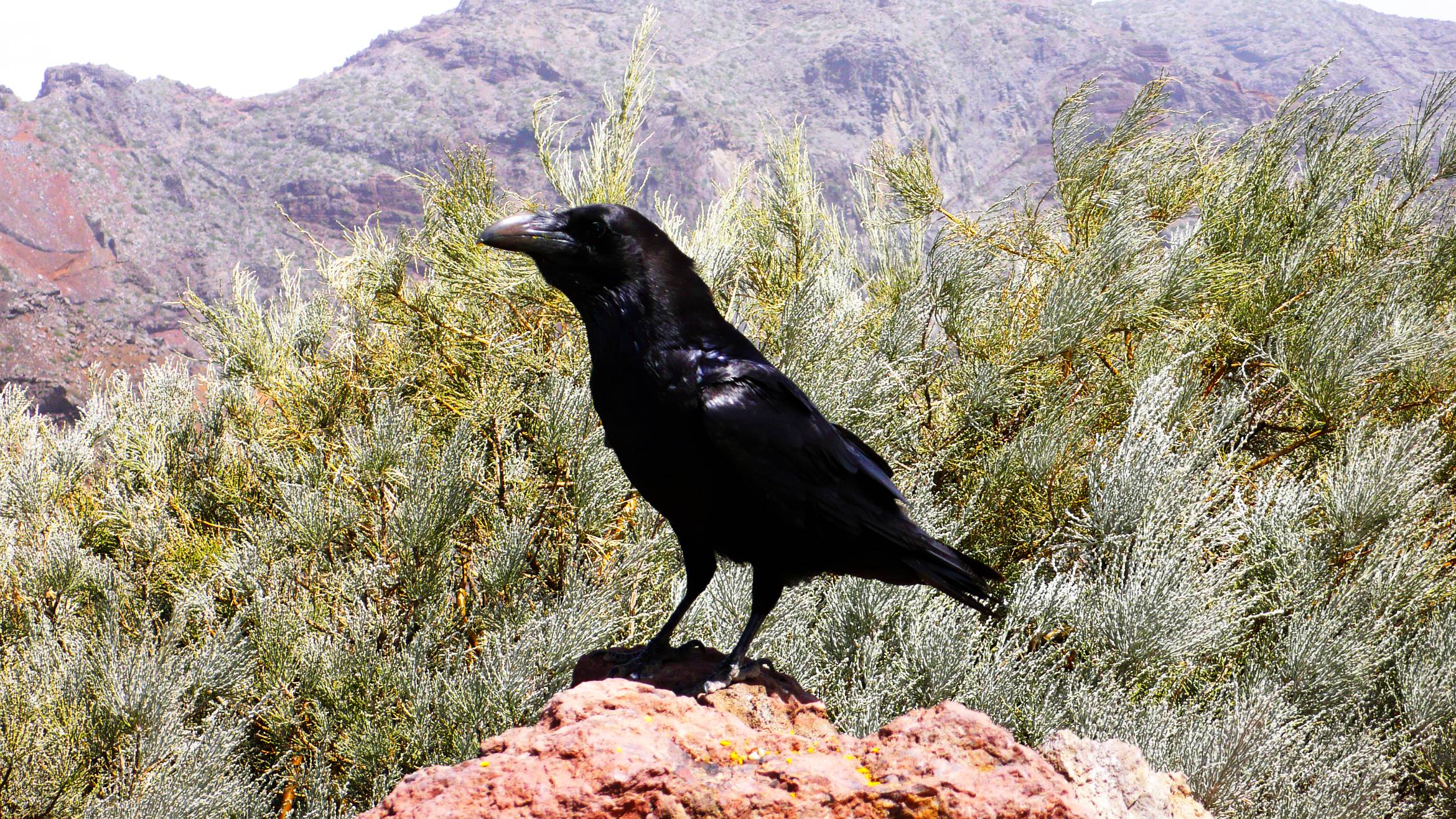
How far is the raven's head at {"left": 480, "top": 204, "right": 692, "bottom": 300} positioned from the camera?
222 centimetres

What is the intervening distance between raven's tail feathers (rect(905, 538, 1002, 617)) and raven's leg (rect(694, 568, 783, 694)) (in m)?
0.34

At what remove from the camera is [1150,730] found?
2576 millimetres

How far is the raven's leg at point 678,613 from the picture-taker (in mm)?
2229

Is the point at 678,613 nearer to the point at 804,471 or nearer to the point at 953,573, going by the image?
the point at 804,471

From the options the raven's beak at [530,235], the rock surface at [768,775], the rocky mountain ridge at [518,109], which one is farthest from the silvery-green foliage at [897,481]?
the rocky mountain ridge at [518,109]

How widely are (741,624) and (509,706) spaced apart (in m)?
0.81

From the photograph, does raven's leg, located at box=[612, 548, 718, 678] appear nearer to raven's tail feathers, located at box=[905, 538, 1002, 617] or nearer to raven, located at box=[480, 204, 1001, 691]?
raven, located at box=[480, 204, 1001, 691]

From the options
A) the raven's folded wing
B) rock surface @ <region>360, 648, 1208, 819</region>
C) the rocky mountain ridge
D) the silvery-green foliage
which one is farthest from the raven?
the rocky mountain ridge

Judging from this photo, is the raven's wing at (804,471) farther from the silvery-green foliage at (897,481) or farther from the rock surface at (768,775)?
the silvery-green foliage at (897,481)

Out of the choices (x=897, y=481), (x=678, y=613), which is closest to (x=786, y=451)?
(x=678, y=613)

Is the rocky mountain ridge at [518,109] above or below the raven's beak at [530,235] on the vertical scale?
above

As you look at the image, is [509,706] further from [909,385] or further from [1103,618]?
[909,385]

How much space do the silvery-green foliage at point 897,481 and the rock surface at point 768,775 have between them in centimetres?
114

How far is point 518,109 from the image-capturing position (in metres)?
76.6
